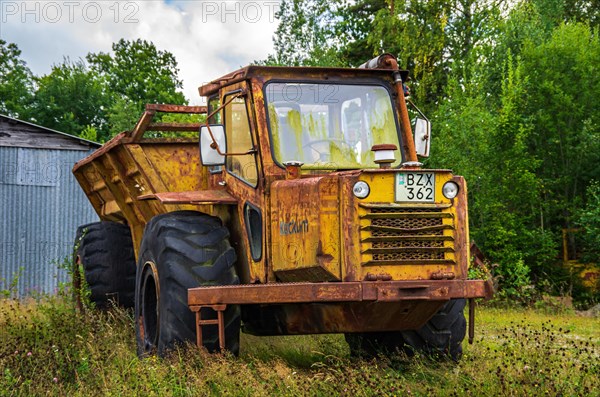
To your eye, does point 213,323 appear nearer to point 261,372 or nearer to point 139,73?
point 261,372

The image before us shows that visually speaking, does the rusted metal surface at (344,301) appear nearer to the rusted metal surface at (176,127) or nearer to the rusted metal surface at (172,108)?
the rusted metal surface at (172,108)

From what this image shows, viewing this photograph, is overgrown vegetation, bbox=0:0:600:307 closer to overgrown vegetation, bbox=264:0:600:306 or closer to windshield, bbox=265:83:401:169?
overgrown vegetation, bbox=264:0:600:306

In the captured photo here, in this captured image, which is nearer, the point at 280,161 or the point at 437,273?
the point at 437,273

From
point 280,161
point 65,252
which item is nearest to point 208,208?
point 280,161

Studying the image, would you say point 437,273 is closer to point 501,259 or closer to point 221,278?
A: point 221,278

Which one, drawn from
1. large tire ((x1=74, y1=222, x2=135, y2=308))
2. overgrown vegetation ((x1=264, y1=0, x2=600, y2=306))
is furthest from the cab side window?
overgrown vegetation ((x1=264, y1=0, x2=600, y2=306))

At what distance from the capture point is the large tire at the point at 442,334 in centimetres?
832

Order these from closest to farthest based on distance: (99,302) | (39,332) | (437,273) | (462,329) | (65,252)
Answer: (437,273)
(462,329)
(39,332)
(99,302)
(65,252)

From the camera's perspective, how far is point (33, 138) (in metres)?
20.1

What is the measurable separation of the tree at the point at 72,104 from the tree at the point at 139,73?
6.20 ft

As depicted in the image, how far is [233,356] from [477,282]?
204cm

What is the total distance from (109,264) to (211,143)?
420 centimetres

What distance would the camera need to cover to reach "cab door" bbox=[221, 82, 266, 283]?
784cm

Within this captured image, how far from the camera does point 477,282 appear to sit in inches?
286
